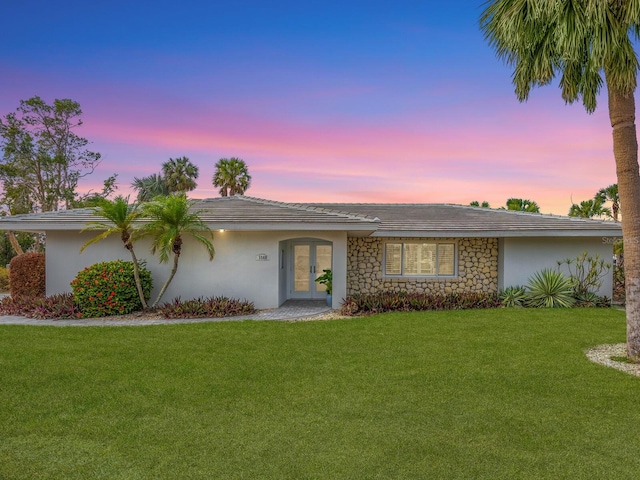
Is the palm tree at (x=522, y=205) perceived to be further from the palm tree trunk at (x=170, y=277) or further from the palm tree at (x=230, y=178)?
the palm tree at (x=230, y=178)

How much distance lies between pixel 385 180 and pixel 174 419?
20.0 m

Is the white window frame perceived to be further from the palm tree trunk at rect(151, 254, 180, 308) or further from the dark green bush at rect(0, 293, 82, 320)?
the dark green bush at rect(0, 293, 82, 320)

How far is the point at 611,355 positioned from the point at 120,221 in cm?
1271

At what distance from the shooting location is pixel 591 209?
860 inches

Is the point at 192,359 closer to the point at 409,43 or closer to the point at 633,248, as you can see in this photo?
the point at 633,248

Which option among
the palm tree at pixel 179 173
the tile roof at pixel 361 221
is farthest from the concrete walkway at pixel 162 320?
the palm tree at pixel 179 173

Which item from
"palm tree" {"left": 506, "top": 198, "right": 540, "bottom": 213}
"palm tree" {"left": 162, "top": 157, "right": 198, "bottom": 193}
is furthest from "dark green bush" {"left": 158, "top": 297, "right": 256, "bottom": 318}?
"palm tree" {"left": 162, "top": 157, "right": 198, "bottom": 193}

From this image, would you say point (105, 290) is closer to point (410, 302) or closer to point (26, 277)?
point (26, 277)

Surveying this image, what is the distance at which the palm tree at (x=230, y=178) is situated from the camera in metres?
32.8

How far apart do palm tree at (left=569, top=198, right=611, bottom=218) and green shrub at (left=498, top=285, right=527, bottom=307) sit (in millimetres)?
10734

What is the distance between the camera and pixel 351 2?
41.8 ft

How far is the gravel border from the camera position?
6.84 metres

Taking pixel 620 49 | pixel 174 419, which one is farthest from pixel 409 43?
pixel 174 419

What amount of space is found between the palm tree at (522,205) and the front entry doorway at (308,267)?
12.1m
